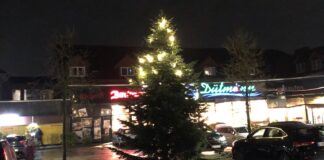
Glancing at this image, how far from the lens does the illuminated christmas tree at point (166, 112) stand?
1307 centimetres

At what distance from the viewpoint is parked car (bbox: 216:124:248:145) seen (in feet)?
102

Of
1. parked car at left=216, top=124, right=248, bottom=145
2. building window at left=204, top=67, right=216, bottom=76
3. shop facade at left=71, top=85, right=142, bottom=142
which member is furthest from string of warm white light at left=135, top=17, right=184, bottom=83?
building window at left=204, top=67, right=216, bottom=76

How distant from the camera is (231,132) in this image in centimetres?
3134

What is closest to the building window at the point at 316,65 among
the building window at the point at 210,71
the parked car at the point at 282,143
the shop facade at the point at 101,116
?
the building window at the point at 210,71

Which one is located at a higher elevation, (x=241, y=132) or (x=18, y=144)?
(x=241, y=132)

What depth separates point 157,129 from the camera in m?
13.0

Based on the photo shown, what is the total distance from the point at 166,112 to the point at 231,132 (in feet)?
62.5

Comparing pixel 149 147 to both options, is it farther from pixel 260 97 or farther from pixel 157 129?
pixel 260 97

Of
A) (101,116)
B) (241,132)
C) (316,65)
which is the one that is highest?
(316,65)

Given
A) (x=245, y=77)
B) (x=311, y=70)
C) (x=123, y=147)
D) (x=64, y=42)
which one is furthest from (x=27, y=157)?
(x=311, y=70)

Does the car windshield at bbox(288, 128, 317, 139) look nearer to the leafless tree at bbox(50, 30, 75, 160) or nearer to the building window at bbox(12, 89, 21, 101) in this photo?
the leafless tree at bbox(50, 30, 75, 160)

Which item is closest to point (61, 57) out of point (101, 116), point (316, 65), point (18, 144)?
point (18, 144)

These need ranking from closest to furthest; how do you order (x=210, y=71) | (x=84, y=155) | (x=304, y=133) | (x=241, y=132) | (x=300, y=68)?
(x=304, y=133) → (x=84, y=155) → (x=241, y=132) → (x=210, y=71) → (x=300, y=68)

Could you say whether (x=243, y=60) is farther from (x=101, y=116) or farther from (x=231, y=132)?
(x=101, y=116)
